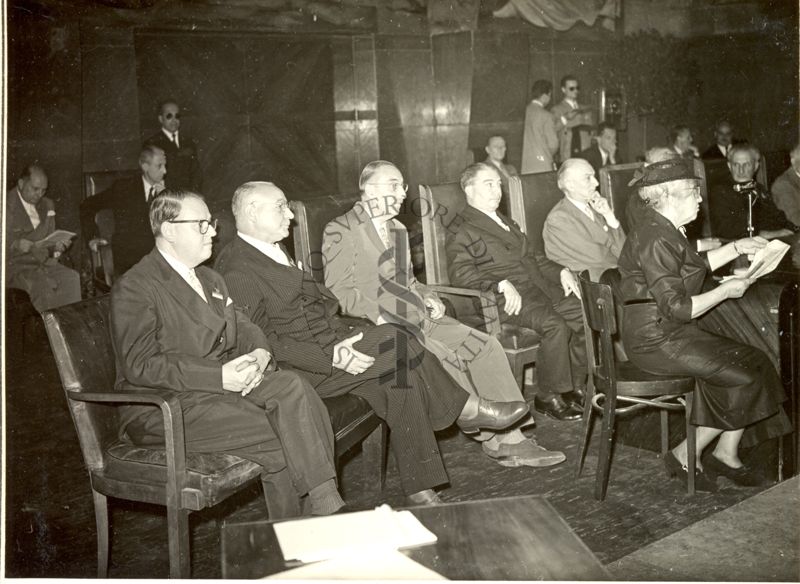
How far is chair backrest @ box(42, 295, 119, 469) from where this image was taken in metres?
2.65

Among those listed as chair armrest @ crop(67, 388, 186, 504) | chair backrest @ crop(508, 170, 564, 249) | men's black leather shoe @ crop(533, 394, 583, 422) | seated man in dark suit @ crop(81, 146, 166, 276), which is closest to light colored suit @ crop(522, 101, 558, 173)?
chair backrest @ crop(508, 170, 564, 249)

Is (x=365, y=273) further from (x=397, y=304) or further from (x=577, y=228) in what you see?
(x=577, y=228)

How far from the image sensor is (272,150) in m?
8.45

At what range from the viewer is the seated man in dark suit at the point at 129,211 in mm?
5316

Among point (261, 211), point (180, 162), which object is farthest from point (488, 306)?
point (180, 162)

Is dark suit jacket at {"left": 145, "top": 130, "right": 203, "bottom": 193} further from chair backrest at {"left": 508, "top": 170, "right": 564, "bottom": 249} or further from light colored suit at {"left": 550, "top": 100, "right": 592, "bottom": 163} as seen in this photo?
light colored suit at {"left": 550, "top": 100, "right": 592, "bottom": 163}

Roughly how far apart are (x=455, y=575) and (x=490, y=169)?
9.20ft

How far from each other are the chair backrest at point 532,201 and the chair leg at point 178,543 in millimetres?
2748

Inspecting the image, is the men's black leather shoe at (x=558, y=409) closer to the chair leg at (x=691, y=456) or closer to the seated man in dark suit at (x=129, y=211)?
the chair leg at (x=691, y=456)

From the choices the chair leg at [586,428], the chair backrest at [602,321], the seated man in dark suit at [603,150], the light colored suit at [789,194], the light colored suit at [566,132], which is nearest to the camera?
the chair backrest at [602,321]

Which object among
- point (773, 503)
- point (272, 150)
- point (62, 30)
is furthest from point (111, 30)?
point (773, 503)

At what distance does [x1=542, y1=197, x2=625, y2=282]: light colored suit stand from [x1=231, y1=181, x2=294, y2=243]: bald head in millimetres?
1894

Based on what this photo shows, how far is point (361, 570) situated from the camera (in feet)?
6.36

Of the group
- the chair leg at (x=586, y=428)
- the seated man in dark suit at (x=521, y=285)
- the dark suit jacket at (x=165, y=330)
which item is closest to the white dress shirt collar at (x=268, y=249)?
the dark suit jacket at (x=165, y=330)
